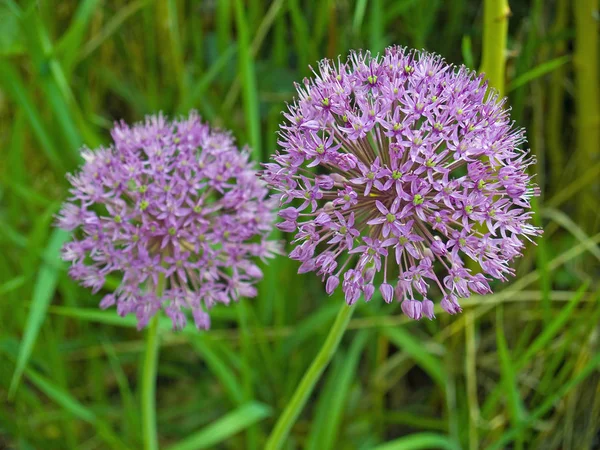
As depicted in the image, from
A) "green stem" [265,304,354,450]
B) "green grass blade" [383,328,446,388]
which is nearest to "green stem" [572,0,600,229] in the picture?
"green grass blade" [383,328,446,388]

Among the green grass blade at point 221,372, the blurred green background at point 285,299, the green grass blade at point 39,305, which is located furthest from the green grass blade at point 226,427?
the green grass blade at point 39,305

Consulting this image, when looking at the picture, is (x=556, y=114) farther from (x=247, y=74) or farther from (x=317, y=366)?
(x=317, y=366)

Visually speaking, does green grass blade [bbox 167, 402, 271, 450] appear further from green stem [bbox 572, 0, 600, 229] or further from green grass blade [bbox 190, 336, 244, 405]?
green stem [bbox 572, 0, 600, 229]

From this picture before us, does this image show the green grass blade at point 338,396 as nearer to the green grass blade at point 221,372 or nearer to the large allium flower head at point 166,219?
the green grass blade at point 221,372

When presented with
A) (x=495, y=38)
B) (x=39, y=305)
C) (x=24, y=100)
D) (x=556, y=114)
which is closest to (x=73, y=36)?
(x=24, y=100)

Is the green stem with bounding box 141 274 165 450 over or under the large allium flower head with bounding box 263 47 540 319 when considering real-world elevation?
under

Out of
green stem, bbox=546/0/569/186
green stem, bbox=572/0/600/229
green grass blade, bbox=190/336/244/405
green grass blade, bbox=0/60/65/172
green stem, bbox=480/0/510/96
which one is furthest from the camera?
green stem, bbox=546/0/569/186
